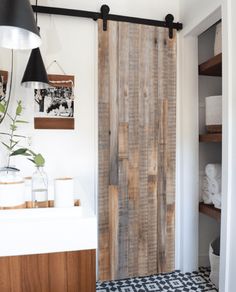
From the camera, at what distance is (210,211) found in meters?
2.14

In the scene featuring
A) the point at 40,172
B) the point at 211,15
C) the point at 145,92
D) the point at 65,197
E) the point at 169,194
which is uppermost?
the point at 211,15

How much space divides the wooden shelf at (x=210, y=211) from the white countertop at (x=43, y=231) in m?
1.21

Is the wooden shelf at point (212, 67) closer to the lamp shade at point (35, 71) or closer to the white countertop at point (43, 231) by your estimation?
the lamp shade at point (35, 71)

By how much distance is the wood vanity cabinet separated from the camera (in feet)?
3.75

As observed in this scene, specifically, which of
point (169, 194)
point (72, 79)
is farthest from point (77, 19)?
point (169, 194)

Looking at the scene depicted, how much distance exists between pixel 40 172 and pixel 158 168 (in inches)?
44.0

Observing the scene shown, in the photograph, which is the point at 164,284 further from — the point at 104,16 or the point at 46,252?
the point at 104,16

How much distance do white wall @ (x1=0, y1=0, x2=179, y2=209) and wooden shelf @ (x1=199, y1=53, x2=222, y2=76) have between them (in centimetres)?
80

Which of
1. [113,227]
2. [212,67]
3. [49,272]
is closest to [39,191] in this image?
[49,272]

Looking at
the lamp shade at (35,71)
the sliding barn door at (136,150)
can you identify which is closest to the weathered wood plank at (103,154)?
the sliding barn door at (136,150)

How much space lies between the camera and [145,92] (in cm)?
223

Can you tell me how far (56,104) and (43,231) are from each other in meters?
1.17

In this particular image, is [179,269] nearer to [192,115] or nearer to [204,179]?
[204,179]

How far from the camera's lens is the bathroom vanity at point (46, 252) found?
114 cm
